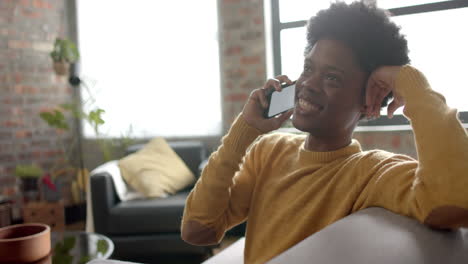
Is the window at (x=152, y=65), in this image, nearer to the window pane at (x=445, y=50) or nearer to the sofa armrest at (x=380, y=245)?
the window pane at (x=445, y=50)

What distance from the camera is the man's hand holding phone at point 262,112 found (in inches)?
38.7

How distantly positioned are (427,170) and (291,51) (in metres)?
2.90

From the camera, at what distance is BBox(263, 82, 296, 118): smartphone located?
3.29ft

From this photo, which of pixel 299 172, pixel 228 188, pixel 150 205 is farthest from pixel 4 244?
pixel 150 205

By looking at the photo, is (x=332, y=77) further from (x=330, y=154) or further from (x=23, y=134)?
(x=23, y=134)

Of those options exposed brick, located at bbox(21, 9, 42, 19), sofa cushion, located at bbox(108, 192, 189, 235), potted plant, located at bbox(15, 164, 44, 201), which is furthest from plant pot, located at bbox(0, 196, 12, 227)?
exposed brick, located at bbox(21, 9, 42, 19)

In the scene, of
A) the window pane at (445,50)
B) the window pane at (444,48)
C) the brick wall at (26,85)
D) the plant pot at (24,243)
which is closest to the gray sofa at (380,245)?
the plant pot at (24,243)

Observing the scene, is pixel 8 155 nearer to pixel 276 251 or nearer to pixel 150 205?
pixel 150 205

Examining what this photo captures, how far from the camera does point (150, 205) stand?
2.57 m

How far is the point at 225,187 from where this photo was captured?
995 millimetres

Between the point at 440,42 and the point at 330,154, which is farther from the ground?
the point at 440,42

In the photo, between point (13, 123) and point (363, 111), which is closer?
point (363, 111)

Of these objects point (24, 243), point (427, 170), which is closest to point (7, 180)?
point (24, 243)

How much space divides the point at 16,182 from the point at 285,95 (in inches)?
133
